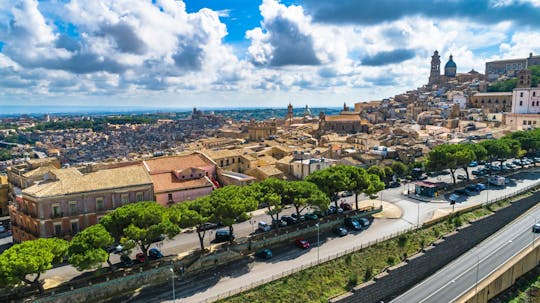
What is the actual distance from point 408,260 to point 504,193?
32149 mm

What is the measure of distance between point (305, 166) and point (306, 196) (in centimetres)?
2149

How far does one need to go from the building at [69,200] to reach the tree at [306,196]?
19.2m

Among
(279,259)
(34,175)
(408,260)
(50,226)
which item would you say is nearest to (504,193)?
(408,260)

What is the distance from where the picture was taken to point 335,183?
49.5m

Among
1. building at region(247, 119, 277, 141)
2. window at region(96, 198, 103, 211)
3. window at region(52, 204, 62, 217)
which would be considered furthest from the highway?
building at region(247, 119, 277, 141)

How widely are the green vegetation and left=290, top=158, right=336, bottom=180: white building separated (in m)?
24.1

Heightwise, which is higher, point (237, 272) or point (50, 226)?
point (50, 226)

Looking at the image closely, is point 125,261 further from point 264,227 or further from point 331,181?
point 331,181

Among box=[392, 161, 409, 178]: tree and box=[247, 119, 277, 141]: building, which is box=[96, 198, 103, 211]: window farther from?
box=[247, 119, 277, 141]: building

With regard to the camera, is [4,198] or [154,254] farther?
[4,198]

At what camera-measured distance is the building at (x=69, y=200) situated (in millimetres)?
41781

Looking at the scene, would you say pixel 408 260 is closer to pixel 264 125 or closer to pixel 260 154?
pixel 260 154

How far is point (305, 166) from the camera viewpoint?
67.1 meters

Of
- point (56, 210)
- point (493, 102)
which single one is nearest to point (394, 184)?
point (56, 210)
